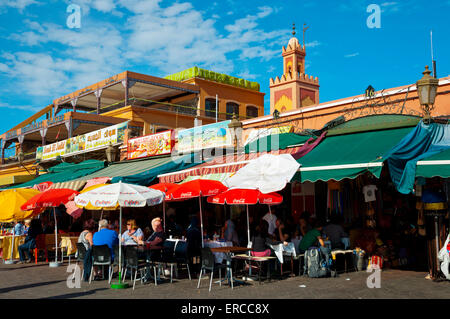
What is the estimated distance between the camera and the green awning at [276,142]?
13328 mm

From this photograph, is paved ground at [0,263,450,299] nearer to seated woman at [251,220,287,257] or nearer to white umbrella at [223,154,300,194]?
seated woman at [251,220,287,257]

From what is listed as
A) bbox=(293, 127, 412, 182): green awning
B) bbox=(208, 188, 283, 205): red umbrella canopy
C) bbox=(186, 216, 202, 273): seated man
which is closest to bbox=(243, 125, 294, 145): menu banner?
bbox=(293, 127, 412, 182): green awning

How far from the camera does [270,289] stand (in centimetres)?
922

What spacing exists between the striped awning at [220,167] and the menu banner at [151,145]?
186 inches

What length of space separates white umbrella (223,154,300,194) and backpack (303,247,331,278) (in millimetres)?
1923

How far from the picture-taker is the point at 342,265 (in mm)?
11695

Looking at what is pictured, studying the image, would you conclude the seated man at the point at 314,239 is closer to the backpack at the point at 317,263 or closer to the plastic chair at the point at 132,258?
the backpack at the point at 317,263

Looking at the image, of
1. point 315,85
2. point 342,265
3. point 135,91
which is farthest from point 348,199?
point 135,91

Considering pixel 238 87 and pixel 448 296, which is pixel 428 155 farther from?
pixel 238 87

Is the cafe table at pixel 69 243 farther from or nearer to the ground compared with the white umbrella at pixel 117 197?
nearer to the ground

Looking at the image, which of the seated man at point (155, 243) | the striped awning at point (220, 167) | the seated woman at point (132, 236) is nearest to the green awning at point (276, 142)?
the striped awning at point (220, 167)

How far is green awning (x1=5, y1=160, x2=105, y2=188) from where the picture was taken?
67.6ft
